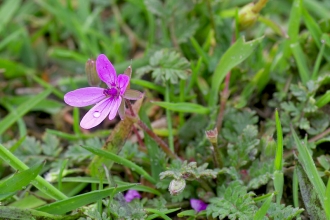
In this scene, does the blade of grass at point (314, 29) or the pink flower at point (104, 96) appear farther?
the blade of grass at point (314, 29)

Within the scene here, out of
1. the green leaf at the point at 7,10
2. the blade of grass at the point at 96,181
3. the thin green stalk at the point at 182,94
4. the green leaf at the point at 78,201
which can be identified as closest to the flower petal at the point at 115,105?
the green leaf at the point at 78,201

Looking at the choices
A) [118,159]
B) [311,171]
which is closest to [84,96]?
[118,159]

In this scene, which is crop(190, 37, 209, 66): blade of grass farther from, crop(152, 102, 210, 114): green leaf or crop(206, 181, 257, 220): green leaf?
crop(206, 181, 257, 220): green leaf

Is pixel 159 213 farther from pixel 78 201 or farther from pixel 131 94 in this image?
pixel 131 94

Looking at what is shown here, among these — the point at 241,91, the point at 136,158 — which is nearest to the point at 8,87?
the point at 136,158

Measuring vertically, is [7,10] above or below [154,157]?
above

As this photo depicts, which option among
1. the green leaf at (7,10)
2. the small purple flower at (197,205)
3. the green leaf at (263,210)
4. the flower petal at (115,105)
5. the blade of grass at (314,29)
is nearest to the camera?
the green leaf at (263,210)

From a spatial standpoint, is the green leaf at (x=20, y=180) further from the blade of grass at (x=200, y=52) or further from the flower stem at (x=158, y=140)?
the blade of grass at (x=200, y=52)

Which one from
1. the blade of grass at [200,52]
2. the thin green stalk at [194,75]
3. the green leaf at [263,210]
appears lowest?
the green leaf at [263,210]
